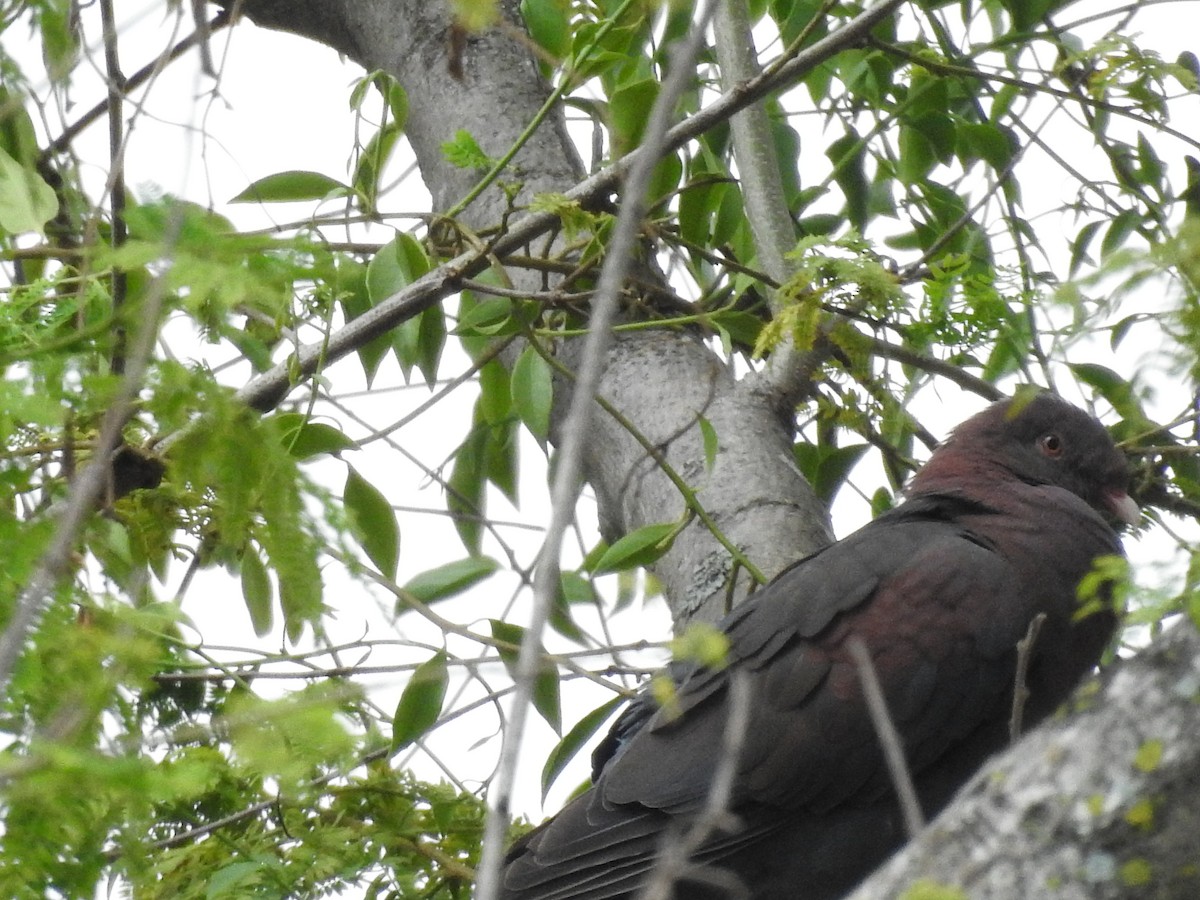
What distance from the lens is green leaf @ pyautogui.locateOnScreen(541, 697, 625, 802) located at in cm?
284

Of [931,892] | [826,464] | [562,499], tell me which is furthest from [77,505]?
[826,464]

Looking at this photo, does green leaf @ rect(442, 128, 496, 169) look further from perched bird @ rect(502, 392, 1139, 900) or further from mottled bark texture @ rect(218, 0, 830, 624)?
perched bird @ rect(502, 392, 1139, 900)

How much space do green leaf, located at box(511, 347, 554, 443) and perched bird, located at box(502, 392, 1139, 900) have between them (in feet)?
1.73

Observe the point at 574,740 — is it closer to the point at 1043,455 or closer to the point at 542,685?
the point at 542,685

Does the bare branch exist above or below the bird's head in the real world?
below

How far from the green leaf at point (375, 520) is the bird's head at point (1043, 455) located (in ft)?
3.87

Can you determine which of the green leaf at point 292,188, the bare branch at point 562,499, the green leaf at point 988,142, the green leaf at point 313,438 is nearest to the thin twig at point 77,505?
the bare branch at point 562,499

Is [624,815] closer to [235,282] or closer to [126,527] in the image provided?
[126,527]

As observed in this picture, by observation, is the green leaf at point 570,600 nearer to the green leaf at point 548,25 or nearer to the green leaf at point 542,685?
the green leaf at point 542,685

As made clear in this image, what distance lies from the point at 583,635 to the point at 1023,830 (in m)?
2.03

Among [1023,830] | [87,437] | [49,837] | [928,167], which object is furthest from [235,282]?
[928,167]

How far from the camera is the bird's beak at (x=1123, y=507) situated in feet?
10.5

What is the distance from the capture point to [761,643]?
270cm

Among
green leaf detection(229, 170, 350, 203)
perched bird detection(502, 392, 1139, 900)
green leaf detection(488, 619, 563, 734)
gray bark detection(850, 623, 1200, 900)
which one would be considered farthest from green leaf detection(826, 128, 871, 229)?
gray bark detection(850, 623, 1200, 900)
